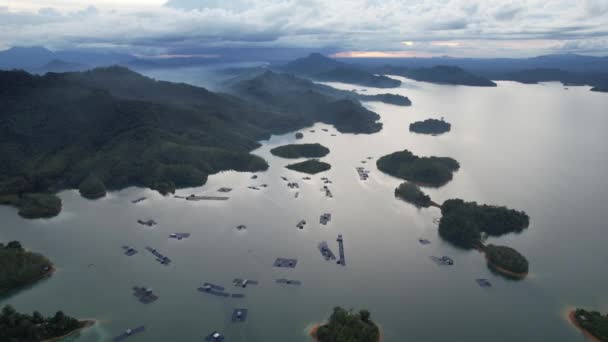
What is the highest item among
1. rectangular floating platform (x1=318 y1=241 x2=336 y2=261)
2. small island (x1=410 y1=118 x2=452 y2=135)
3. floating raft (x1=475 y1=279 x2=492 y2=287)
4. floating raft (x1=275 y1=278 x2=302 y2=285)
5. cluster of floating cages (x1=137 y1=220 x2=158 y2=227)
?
floating raft (x1=275 y1=278 x2=302 y2=285)

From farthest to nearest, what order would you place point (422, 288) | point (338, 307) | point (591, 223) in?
1. point (591, 223)
2. point (422, 288)
3. point (338, 307)

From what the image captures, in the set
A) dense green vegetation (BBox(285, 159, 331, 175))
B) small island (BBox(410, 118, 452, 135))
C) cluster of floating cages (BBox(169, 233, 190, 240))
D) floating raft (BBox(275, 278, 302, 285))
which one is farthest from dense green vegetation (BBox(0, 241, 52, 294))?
small island (BBox(410, 118, 452, 135))

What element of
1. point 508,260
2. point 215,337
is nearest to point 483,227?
point 508,260

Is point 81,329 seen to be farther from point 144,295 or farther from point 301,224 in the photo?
point 301,224

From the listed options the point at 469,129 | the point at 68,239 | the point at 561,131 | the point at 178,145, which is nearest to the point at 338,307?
the point at 68,239

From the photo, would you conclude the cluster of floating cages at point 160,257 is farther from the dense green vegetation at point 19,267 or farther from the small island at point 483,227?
the small island at point 483,227

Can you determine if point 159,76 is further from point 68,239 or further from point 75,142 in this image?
point 68,239

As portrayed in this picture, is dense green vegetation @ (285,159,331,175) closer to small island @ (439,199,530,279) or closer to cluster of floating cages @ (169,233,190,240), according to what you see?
small island @ (439,199,530,279)

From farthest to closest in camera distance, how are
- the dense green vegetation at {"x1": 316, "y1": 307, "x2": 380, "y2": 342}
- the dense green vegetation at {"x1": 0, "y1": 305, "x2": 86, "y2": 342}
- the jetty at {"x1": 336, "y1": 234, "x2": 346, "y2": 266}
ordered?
the jetty at {"x1": 336, "y1": 234, "x2": 346, "y2": 266} < the dense green vegetation at {"x1": 316, "y1": 307, "x2": 380, "y2": 342} < the dense green vegetation at {"x1": 0, "y1": 305, "x2": 86, "y2": 342}
